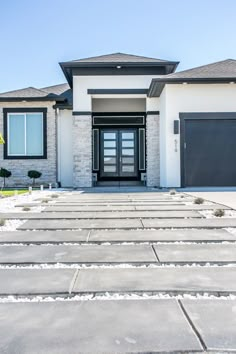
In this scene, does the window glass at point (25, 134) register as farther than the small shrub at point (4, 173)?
Yes

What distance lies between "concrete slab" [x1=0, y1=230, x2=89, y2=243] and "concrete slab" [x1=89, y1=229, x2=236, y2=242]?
16 centimetres

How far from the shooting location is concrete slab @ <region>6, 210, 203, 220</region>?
543cm

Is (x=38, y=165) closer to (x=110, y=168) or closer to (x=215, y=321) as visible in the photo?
(x=110, y=168)

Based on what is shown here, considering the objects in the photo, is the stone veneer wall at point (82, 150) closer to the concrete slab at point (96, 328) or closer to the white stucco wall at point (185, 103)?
the white stucco wall at point (185, 103)

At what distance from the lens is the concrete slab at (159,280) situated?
7.49 feet

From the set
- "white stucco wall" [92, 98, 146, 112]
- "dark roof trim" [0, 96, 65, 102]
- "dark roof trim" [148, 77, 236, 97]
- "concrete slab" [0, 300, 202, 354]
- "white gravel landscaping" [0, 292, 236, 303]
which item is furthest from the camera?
"white stucco wall" [92, 98, 146, 112]

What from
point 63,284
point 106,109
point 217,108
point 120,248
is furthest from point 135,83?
point 63,284

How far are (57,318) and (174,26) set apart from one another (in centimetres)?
1272

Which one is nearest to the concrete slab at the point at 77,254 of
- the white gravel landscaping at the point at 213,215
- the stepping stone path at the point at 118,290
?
the stepping stone path at the point at 118,290

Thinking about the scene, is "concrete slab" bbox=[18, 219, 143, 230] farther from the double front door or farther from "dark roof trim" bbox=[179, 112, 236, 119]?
the double front door

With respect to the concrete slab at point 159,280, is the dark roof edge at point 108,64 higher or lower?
higher

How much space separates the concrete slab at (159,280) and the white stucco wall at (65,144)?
1162 cm

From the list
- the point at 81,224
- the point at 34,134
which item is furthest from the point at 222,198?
the point at 34,134

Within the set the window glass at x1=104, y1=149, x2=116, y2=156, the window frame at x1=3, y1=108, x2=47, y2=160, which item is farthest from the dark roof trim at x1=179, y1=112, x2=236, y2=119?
the window frame at x1=3, y1=108, x2=47, y2=160
